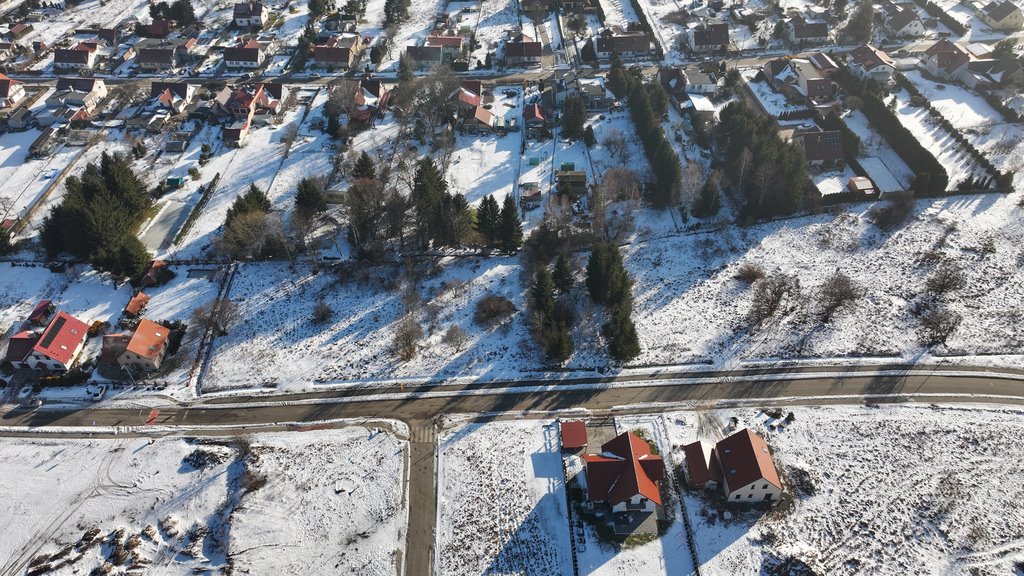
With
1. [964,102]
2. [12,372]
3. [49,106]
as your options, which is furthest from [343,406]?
[964,102]

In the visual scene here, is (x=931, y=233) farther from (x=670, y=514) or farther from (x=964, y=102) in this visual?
(x=670, y=514)

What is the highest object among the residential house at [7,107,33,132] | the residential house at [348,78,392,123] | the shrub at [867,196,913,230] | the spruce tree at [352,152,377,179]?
the residential house at [7,107,33,132]

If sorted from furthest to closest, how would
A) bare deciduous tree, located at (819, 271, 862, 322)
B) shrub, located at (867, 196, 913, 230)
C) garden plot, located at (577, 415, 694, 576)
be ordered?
shrub, located at (867, 196, 913, 230), bare deciduous tree, located at (819, 271, 862, 322), garden plot, located at (577, 415, 694, 576)

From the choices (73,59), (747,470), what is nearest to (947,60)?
(747,470)

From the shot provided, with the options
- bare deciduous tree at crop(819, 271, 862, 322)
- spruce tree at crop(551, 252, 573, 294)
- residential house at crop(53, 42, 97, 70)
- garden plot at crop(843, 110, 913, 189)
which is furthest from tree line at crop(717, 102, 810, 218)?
residential house at crop(53, 42, 97, 70)

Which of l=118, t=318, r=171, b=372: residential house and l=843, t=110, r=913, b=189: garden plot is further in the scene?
l=843, t=110, r=913, b=189: garden plot

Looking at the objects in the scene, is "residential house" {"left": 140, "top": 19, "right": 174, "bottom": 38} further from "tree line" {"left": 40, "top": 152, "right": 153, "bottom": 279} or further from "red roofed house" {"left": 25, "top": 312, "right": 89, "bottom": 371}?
"red roofed house" {"left": 25, "top": 312, "right": 89, "bottom": 371}

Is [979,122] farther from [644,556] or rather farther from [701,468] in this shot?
[644,556]
